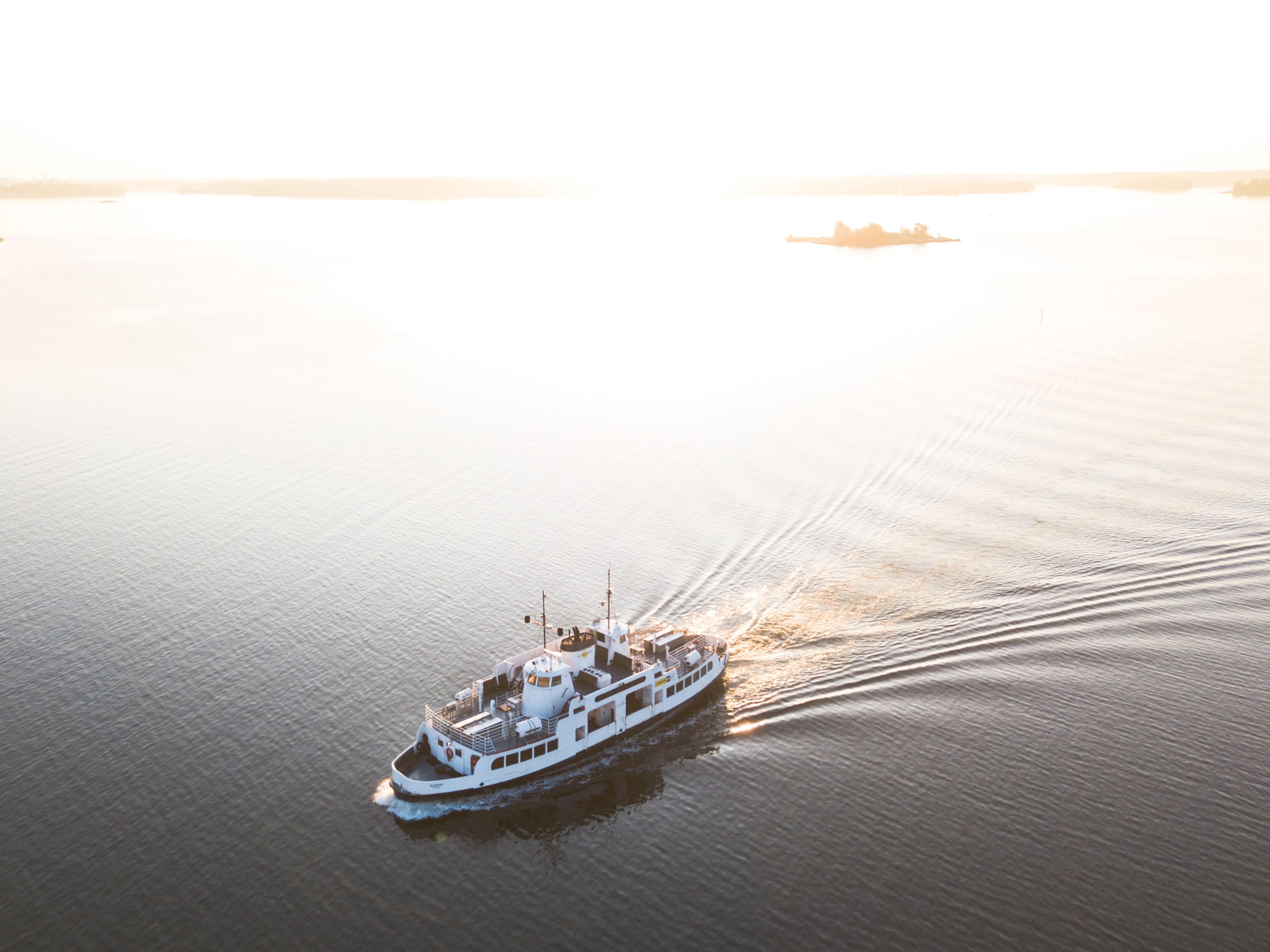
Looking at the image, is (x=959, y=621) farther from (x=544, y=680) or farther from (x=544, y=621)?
(x=544, y=680)

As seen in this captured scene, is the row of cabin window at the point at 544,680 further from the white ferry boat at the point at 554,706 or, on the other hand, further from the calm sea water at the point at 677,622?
the calm sea water at the point at 677,622

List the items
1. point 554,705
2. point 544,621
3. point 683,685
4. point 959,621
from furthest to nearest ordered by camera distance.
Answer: point 959,621 < point 683,685 < point 544,621 < point 554,705

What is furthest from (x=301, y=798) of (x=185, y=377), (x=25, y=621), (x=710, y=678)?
(x=185, y=377)

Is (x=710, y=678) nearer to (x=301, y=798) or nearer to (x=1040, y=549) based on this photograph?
(x=301, y=798)

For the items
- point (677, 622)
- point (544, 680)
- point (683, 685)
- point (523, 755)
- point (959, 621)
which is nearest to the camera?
point (523, 755)

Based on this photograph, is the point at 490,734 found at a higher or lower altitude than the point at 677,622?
lower

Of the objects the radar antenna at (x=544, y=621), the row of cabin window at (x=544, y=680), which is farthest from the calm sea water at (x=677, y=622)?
the row of cabin window at (x=544, y=680)

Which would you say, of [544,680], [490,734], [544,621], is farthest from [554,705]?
[544,621]
